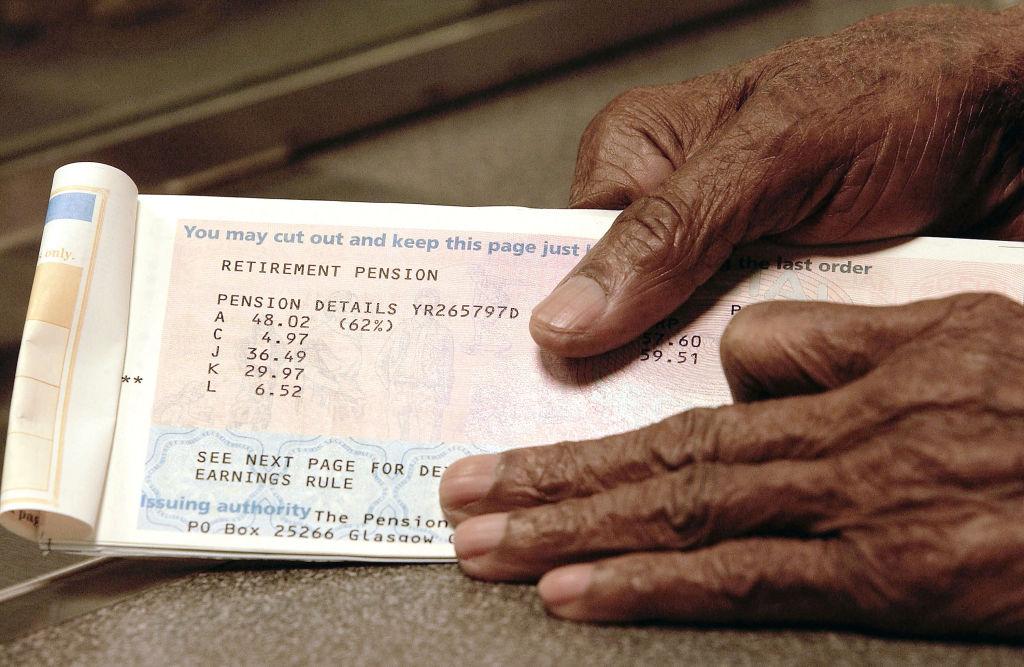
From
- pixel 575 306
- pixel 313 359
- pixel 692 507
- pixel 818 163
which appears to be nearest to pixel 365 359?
pixel 313 359

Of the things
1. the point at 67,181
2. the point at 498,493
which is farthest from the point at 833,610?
the point at 67,181

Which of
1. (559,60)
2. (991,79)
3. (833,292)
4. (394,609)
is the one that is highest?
(559,60)

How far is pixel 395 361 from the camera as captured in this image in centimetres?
66

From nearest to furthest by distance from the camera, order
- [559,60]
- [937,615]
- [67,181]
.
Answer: [937,615] < [67,181] < [559,60]

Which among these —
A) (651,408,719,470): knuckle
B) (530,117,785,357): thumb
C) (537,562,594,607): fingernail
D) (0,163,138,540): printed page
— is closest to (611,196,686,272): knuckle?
(530,117,785,357): thumb

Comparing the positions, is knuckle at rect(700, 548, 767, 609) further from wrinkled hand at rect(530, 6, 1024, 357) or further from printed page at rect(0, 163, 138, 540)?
printed page at rect(0, 163, 138, 540)

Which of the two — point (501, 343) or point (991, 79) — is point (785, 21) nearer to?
point (991, 79)

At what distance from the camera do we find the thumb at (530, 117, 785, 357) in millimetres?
622

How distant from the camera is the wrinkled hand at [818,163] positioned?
2.07ft

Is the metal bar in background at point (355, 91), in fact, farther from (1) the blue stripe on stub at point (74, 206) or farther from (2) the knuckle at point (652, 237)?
(2) the knuckle at point (652, 237)

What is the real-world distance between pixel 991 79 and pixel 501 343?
0.50m

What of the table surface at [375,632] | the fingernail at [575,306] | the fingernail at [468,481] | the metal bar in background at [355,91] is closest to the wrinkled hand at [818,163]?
the fingernail at [575,306]

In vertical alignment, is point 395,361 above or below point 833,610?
above

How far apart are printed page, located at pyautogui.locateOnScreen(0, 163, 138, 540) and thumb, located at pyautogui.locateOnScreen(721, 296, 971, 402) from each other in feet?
1.60
